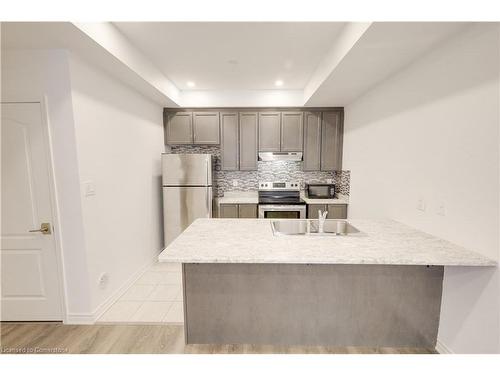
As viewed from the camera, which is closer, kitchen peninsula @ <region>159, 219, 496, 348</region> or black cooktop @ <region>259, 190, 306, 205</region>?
kitchen peninsula @ <region>159, 219, 496, 348</region>

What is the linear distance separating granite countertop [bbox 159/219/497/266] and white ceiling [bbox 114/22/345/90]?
1780 mm


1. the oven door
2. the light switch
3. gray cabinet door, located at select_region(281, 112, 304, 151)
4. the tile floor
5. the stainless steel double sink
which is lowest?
the tile floor

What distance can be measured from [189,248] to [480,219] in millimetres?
1868

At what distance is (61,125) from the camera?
6.22 ft

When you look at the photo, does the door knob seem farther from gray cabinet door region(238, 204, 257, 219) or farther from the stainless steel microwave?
the stainless steel microwave

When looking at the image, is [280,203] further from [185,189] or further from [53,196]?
[53,196]

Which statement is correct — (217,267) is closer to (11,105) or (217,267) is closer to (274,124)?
(11,105)

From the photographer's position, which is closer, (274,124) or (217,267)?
(217,267)

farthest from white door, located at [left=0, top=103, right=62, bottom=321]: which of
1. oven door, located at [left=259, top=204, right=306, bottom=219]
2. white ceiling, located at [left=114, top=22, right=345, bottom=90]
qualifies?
oven door, located at [left=259, top=204, right=306, bottom=219]

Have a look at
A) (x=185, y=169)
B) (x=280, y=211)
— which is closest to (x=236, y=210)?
(x=280, y=211)

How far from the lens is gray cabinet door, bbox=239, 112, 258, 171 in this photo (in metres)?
3.85

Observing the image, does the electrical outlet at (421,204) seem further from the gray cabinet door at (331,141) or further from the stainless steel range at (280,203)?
the gray cabinet door at (331,141)
